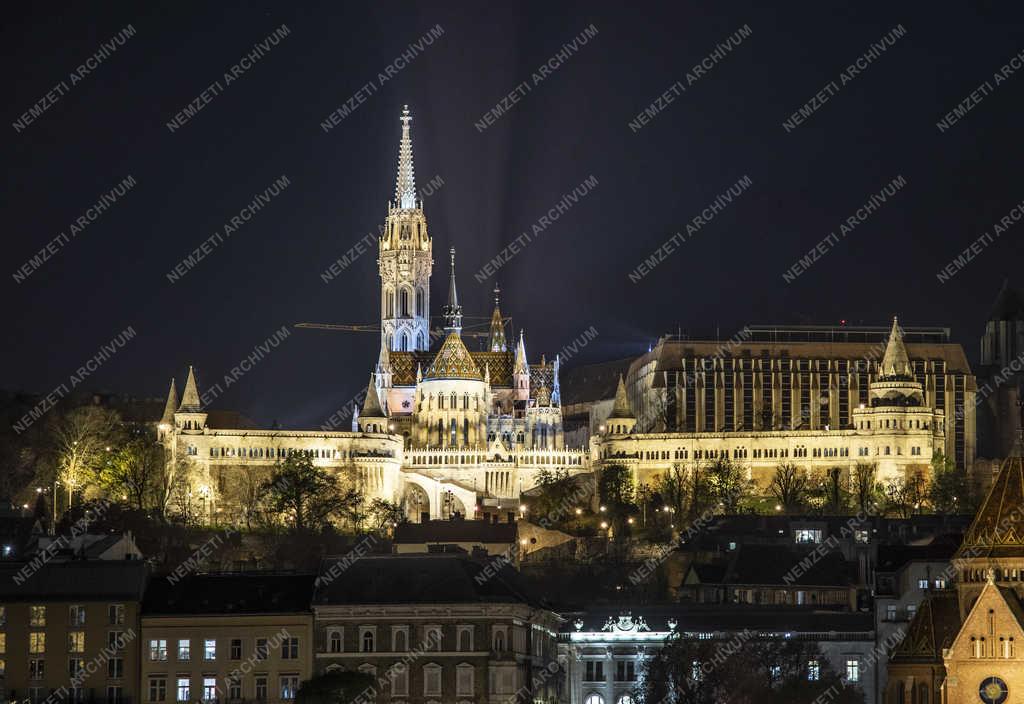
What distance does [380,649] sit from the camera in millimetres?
145000

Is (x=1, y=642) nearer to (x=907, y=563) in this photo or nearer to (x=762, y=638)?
(x=762, y=638)

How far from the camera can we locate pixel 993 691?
481 feet

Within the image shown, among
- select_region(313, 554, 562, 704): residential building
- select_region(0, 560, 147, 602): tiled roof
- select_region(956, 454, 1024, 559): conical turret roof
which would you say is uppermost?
select_region(956, 454, 1024, 559): conical turret roof

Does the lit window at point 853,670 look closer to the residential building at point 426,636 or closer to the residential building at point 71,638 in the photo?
the residential building at point 426,636

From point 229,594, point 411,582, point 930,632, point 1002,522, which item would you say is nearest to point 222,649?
point 229,594

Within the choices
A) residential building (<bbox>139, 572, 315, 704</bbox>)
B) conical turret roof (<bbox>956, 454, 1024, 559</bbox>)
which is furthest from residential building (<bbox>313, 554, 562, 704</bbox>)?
conical turret roof (<bbox>956, 454, 1024, 559</bbox>)

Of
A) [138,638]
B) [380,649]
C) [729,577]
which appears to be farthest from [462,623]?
[729,577]

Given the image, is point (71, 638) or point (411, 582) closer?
point (71, 638)

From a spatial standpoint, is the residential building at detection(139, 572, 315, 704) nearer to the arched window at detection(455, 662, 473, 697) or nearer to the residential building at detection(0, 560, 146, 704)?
the residential building at detection(0, 560, 146, 704)

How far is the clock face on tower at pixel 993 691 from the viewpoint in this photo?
14662cm

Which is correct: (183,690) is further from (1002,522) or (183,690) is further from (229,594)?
(1002,522)

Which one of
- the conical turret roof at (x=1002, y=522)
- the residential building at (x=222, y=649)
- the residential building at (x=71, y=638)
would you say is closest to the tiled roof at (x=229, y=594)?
the residential building at (x=222, y=649)

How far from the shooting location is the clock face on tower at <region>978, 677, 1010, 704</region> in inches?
5773

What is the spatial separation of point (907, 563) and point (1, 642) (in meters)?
50.1
